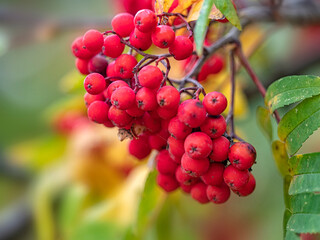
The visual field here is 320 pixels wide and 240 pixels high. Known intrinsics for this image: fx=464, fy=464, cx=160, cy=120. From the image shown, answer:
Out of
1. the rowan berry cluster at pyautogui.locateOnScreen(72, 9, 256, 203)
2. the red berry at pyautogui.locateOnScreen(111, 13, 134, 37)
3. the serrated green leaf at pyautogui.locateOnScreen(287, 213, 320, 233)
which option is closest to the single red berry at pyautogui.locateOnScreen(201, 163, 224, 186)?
the rowan berry cluster at pyautogui.locateOnScreen(72, 9, 256, 203)

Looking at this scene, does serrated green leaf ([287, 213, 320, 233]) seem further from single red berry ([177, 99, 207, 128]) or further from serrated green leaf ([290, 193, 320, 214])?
single red berry ([177, 99, 207, 128])

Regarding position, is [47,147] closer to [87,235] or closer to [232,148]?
[87,235]

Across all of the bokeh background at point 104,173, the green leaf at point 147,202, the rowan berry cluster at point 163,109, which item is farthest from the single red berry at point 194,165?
the bokeh background at point 104,173

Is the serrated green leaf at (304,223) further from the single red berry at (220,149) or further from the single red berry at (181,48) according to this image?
the single red berry at (181,48)

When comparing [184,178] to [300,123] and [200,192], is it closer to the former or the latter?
[200,192]

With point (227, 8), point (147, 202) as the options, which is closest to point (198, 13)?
point (227, 8)
